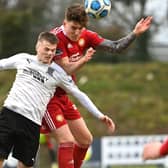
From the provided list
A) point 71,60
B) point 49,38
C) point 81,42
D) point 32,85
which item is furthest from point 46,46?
point 81,42

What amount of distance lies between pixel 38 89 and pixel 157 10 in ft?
112

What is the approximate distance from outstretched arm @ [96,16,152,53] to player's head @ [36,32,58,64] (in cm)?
96

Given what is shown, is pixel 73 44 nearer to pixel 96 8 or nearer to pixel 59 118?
pixel 96 8

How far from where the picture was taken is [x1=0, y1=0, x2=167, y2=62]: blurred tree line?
3428 cm

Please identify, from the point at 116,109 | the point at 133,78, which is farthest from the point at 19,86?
the point at 133,78

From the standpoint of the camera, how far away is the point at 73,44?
913cm

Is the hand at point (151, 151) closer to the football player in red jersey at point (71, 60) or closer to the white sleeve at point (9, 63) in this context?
the football player in red jersey at point (71, 60)

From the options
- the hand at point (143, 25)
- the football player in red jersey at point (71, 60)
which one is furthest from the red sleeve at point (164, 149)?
the hand at point (143, 25)

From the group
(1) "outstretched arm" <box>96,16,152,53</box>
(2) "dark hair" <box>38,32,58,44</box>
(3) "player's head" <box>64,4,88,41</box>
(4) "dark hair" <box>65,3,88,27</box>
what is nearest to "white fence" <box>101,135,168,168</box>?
(1) "outstretched arm" <box>96,16,152,53</box>

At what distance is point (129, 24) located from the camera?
40.7m

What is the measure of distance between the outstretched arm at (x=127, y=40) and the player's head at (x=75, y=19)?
20.9 inches

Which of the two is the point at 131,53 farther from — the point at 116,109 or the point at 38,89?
the point at 38,89

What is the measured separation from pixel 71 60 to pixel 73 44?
0.20m

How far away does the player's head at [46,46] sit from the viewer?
852 cm
